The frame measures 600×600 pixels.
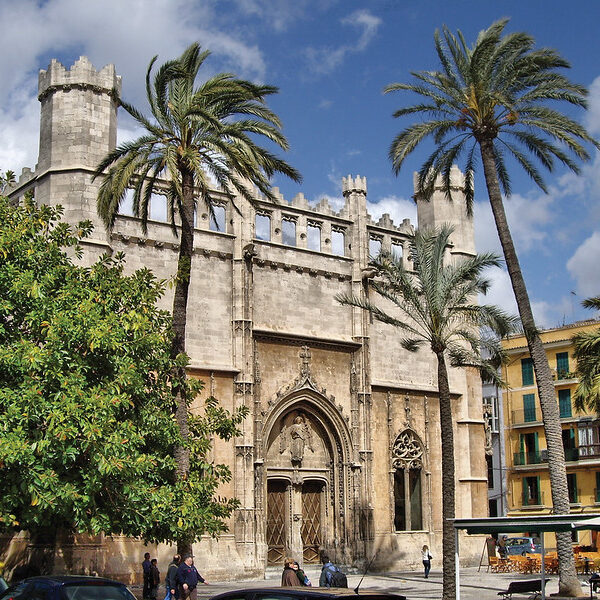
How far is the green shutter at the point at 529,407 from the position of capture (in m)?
47.0

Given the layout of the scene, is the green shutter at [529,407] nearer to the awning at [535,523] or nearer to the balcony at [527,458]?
the balcony at [527,458]

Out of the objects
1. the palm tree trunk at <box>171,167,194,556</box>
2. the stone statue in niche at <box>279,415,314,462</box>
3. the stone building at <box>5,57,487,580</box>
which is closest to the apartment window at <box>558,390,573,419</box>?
the stone building at <box>5,57,487,580</box>

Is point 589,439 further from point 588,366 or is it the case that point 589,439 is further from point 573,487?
point 588,366

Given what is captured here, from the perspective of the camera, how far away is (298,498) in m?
28.2

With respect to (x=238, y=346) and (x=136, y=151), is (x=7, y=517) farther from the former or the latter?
(x=238, y=346)

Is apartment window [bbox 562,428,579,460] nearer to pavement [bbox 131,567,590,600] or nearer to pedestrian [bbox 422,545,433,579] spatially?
pavement [bbox 131,567,590,600]

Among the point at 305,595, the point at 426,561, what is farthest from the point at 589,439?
the point at 305,595

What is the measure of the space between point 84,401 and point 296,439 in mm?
14084

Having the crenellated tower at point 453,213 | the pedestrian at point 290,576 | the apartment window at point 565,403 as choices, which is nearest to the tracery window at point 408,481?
the crenellated tower at point 453,213

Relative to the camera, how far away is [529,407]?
47219mm

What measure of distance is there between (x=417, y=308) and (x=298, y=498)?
29.4ft

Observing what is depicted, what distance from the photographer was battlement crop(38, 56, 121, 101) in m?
25.3

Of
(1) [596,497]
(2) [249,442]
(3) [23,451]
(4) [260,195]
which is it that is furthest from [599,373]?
(1) [596,497]

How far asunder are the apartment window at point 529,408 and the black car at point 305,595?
39731mm
